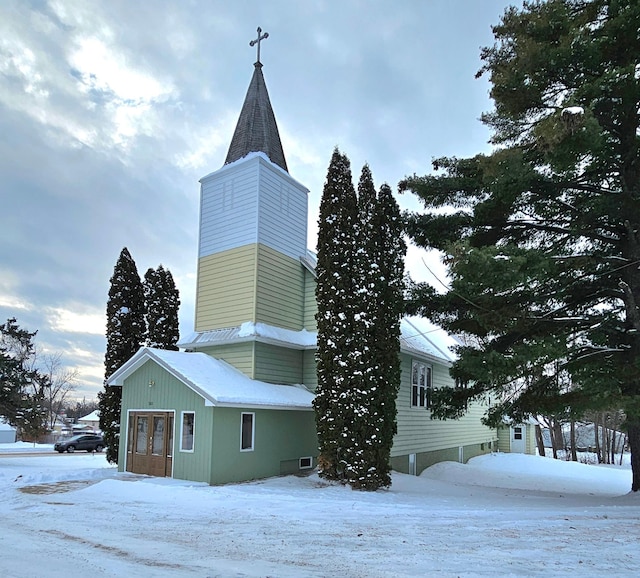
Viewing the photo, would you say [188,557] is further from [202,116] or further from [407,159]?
[407,159]

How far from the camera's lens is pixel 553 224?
42.3 ft

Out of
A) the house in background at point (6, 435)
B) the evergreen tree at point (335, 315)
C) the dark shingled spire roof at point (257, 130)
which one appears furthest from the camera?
the house in background at point (6, 435)

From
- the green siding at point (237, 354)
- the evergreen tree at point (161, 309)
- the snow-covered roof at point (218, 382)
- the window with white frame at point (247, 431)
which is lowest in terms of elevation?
the window with white frame at point (247, 431)

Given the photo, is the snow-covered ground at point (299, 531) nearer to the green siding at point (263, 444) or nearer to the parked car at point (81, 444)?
the green siding at point (263, 444)

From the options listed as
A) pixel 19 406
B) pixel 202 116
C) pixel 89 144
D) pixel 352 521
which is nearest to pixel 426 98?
pixel 202 116

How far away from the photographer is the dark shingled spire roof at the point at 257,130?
728 inches

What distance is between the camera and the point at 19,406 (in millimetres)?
20203

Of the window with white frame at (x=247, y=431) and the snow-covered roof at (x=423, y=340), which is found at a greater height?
the snow-covered roof at (x=423, y=340)

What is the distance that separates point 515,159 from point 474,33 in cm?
565

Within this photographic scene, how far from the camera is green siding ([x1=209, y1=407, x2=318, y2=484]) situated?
1340 centimetres

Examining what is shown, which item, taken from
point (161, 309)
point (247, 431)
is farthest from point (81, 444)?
point (247, 431)

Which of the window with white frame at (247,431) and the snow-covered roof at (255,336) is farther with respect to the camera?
the snow-covered roof at (255,336)

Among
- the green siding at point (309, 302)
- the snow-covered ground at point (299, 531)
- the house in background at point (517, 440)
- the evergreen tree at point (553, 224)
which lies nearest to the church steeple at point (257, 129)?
the green siding at point (309, 302)

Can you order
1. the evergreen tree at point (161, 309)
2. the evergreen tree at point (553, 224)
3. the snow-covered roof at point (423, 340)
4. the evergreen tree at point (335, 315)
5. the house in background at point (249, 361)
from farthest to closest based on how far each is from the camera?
1. the evergreen tree at point (161, 309)
2. the snow-covered roof at point (423, 340)
3. the house in background at point (249, 361)
4. the evergreen tree at point (335, 315)
5. the evergreen tree at point (553, 224)
